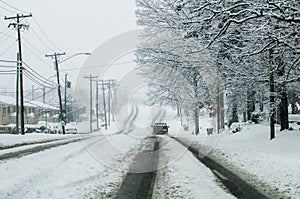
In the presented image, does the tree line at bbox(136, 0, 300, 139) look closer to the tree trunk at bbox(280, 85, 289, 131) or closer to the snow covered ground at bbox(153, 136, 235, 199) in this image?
the tree trunk at bbox(280, 85, 289, 131)

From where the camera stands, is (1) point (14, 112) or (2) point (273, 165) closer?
(2) point (273, 165)

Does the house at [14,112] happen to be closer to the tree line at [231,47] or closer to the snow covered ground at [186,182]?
the tree line at [231,47]

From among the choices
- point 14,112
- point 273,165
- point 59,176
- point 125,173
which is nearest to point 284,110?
point 273,165

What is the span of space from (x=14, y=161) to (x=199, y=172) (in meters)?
6.58

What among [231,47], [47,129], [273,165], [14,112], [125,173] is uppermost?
[231,47]

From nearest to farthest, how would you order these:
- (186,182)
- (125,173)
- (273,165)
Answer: (186,182), (125,173), (273,165)

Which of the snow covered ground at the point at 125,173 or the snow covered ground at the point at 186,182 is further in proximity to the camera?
the snow covered ground at the point at 125,173

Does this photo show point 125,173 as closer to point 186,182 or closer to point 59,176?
point 59,176

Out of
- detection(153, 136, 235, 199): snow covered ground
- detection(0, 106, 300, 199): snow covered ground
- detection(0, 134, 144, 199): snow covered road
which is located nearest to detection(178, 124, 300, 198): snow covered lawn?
detection(0, 106, 300, 199): snow covered ground

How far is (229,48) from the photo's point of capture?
16625 millimetres

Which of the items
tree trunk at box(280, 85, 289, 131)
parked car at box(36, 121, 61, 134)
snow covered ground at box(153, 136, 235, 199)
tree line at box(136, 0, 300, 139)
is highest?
tree line at box(136, 0, 300, 139)

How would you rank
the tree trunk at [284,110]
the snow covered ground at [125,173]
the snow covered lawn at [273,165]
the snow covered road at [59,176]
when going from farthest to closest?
the tree trunk at [284,110], the snow covered lawn at [273,165], the snow covered road at [59,176], the snow covered ground at [125,173]

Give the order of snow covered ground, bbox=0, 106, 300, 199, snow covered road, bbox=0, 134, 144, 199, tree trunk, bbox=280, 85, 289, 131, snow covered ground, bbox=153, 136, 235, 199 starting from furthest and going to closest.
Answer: tree trunk, bbox=280, 85, 289, 131 → snow covered road, bbox=0, 134, 144, 199 → snow covered ground, bbox=0, 106, 300, 199 → snow covered ground, bbox=153, 136, 235, 199

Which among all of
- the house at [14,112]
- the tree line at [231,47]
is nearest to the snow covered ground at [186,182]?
the tree line at [231,47]
